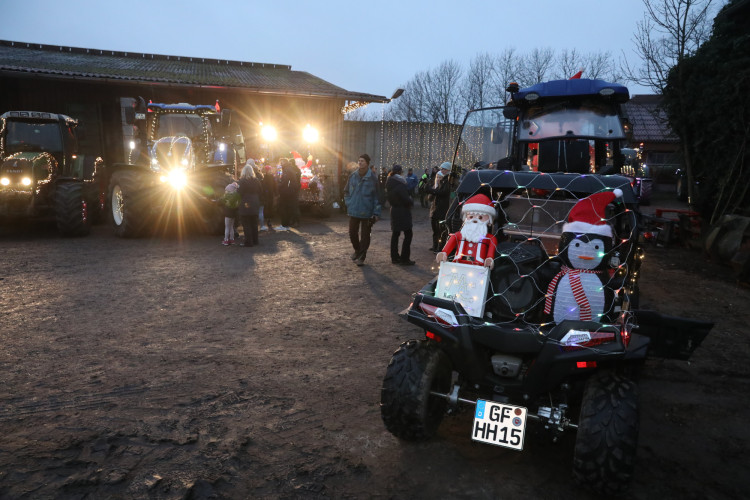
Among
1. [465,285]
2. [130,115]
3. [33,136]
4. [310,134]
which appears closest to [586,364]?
[465,285]

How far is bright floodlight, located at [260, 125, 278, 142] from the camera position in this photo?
19.3 m

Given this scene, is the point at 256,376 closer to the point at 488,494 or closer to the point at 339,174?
the point at 488,494

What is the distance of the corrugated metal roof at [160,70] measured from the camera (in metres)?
17.8

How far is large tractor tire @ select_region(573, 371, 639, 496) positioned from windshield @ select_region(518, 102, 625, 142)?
582cm

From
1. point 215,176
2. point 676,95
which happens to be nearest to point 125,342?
point 215,176

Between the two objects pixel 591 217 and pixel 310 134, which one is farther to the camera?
pixel 310 134

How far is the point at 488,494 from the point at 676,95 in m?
15.0

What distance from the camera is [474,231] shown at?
3.90 metres

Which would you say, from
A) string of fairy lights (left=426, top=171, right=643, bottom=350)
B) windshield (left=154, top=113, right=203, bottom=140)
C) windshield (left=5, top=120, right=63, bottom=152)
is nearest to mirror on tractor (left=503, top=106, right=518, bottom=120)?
string of fairy lights (left=426, top=171, right=643, bottom=350)

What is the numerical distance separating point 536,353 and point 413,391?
816mm

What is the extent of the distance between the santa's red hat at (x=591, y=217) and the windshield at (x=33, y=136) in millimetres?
12309

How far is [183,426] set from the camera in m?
3.74

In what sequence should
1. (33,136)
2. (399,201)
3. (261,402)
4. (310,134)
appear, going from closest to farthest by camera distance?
1. (261,402)
2. (399,201)
3. (33,136)
4. (310,134)

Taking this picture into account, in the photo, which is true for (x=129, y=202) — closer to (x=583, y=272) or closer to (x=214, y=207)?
(x=214, y=207)
